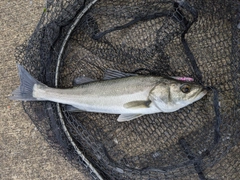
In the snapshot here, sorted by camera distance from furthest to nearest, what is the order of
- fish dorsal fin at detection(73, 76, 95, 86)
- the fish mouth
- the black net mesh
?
fish dorsal fin at detection(73, 76, 95, 86) < the black net mesh < the fish mouth

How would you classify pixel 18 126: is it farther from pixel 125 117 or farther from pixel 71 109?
pixel 125 117

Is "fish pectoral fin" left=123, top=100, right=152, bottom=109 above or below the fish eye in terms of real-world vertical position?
below

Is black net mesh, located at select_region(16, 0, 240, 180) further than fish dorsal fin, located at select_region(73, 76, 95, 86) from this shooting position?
No

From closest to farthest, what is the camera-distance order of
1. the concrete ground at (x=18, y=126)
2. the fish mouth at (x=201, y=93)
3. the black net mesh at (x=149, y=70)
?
1. the fish mouth at (x=201, y=93)
2. the black net mesh at (x=149, y=70)
3. the concrete ground at (x=18, y=126)

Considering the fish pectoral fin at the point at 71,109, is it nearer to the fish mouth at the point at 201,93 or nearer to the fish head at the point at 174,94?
the fish head at the point at 174,94

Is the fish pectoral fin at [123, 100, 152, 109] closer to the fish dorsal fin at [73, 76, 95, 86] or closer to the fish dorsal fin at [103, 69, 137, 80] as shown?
the fish dorsal fin at [103, 69, 137, 80]

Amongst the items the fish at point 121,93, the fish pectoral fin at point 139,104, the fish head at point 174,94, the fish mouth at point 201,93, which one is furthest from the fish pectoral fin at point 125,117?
the fish mouth at point 201,93

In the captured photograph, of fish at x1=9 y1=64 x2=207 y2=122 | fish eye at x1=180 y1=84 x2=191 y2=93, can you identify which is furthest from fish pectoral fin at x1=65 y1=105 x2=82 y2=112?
fish eye at x1=180 y1=84 x2=191 y2=93
